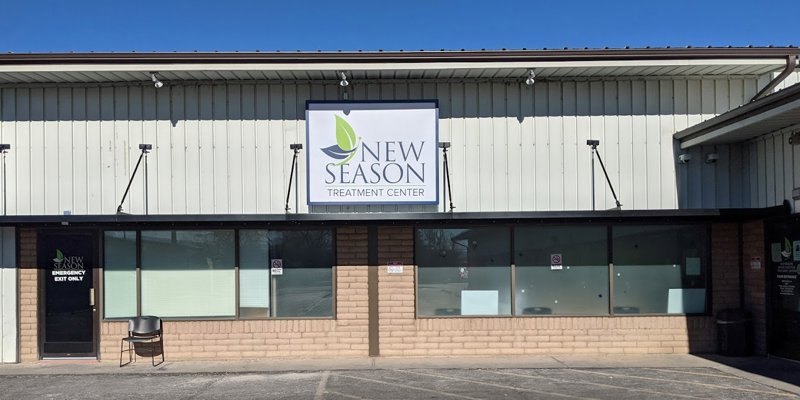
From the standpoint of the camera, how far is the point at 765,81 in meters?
14.0

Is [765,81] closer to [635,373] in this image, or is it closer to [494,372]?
[635,373]

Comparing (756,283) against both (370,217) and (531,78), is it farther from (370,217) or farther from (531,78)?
(370,217)

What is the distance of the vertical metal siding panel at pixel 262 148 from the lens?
13.6 metres

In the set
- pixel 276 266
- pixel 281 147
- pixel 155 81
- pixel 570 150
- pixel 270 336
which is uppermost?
pixel 155 81

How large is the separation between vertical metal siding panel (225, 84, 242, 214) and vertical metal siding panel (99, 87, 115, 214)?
2135 mm

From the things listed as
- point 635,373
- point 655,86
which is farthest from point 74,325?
point 655,86

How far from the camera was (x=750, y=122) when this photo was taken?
38.0 feet

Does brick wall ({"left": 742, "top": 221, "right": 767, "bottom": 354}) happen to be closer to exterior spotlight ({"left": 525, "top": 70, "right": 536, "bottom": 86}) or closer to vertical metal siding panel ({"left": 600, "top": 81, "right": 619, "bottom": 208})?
vertical metal siding panel ({"left": 600, "top": 81, "right": 619, "bottom": 208})

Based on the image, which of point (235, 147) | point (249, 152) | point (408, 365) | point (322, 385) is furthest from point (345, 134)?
point (322, 385)

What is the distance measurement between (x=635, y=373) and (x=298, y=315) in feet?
19.6

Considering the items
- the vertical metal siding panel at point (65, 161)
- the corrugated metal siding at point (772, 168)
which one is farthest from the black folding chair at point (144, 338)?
the corrugated metal siding at point (772, 168)

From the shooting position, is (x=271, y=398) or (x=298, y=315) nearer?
(x=271, y=398)

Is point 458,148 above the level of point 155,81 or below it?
below

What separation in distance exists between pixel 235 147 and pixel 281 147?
0.84m
